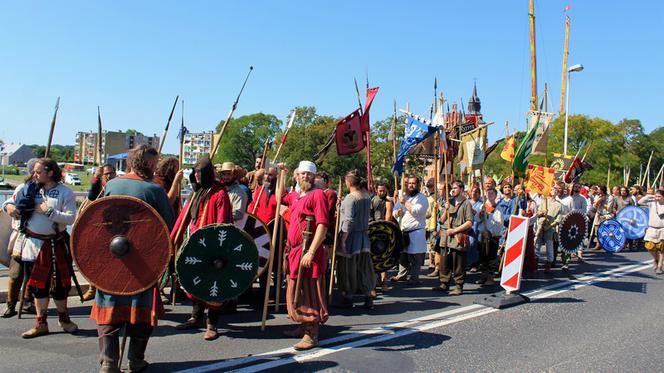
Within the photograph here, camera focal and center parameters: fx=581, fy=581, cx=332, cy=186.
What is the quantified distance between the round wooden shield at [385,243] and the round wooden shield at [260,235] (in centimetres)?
210

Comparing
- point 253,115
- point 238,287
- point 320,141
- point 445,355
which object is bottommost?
point 445,355

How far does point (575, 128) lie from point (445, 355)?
5515cm

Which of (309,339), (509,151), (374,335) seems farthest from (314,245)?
(509,151)

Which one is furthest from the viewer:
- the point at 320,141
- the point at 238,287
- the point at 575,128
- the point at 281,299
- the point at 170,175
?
the point at 575,128

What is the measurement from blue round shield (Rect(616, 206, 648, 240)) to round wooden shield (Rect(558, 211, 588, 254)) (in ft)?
13.1

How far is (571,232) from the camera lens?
11.0 m

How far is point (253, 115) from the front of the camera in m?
76.8

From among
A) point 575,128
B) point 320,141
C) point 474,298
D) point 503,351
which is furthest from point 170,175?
point 575,128

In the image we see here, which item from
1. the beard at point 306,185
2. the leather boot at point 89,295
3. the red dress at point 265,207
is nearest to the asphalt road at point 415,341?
the leather boot at point 89,295

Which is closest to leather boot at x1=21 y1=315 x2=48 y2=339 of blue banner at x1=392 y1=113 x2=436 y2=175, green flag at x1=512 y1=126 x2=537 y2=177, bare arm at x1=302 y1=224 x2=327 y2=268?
bare arm at x1=302 y1=224 x2=327 y2=268

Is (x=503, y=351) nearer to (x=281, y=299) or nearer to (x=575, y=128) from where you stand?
(x=281, y=299)

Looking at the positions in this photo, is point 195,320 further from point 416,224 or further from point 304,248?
point 416,224

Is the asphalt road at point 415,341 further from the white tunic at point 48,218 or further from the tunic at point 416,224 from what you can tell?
the tunic at point 416,224

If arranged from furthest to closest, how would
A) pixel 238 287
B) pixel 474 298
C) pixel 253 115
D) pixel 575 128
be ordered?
pixel 253 115 → pixel 575 128 → pixel 474 298 → pixel 238 287
